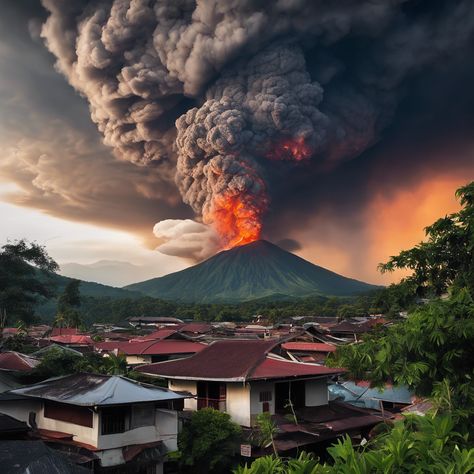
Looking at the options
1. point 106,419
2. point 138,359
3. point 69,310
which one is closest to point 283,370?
point 106,419

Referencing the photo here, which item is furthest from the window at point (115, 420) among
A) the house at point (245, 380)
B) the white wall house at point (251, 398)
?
the house at point (245, 380)

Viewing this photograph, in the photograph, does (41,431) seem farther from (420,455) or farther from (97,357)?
(420,455)

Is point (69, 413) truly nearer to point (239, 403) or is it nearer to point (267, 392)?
point (239, 403)

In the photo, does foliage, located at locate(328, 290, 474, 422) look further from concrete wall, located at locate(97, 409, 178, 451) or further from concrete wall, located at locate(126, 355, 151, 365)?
concrete wall, located at locate(126, 355, 151, 365)

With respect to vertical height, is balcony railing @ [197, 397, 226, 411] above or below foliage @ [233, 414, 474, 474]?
below

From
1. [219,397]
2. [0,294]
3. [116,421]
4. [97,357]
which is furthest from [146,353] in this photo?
[0,294]

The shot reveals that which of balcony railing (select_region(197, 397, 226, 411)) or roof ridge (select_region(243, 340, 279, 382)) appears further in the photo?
balcony railing (select_region(197, 397, 226, 411))

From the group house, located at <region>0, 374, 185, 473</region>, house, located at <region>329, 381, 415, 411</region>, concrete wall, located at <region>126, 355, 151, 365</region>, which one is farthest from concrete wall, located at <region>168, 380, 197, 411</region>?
concrete wall, located at <region>126, 355, 151, 365</region>
